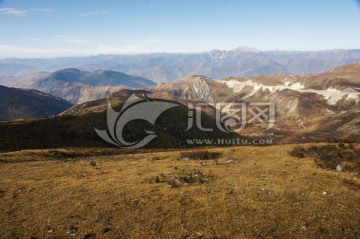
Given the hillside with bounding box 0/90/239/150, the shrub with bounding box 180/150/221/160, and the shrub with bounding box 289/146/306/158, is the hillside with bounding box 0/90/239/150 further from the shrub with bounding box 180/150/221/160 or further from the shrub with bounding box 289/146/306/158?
the shrub with bounding box 289/146/306/158

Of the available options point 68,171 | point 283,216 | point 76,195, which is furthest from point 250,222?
point 68,171

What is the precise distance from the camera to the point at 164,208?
16422 mm

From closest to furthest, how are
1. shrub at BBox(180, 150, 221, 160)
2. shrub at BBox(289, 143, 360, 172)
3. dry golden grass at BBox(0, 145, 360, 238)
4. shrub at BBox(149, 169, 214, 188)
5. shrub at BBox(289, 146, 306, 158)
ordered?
dry golden grass at BBox(0, 145, 360, 238) < shrub at BBox(149, 169, 214, 188) < shrub at BBox(289, 143, 360, 172) < shrub at BBox(289, 146, 306, 158) < shrub at BBox(180, 150, 221, 160)

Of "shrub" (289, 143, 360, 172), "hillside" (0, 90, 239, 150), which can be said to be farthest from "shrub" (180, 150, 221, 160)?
"hillside" (0, 90, 239, 150)

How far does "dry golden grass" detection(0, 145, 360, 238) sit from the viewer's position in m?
13.8

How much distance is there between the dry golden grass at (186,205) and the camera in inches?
542

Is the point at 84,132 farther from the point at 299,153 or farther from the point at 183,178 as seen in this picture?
the point at 299,153

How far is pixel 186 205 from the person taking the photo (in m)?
16.7

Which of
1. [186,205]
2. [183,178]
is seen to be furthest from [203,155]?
[186,205]

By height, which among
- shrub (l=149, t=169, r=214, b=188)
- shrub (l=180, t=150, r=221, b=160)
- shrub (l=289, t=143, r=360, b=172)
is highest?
shrub (l=149, t=169, r=214, b=188)

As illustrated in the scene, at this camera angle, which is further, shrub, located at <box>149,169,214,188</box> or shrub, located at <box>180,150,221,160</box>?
shrub, located at <box>180,150,221,160</box>

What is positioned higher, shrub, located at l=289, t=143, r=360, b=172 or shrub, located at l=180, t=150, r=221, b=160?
shrub, located at l=289, t=143, r=360, b=172

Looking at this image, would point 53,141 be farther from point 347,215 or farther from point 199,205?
point 347,215

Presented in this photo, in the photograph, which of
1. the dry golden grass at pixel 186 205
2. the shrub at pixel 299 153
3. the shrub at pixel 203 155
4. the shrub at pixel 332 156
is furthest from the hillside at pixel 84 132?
the shrub at pixel 332 156
